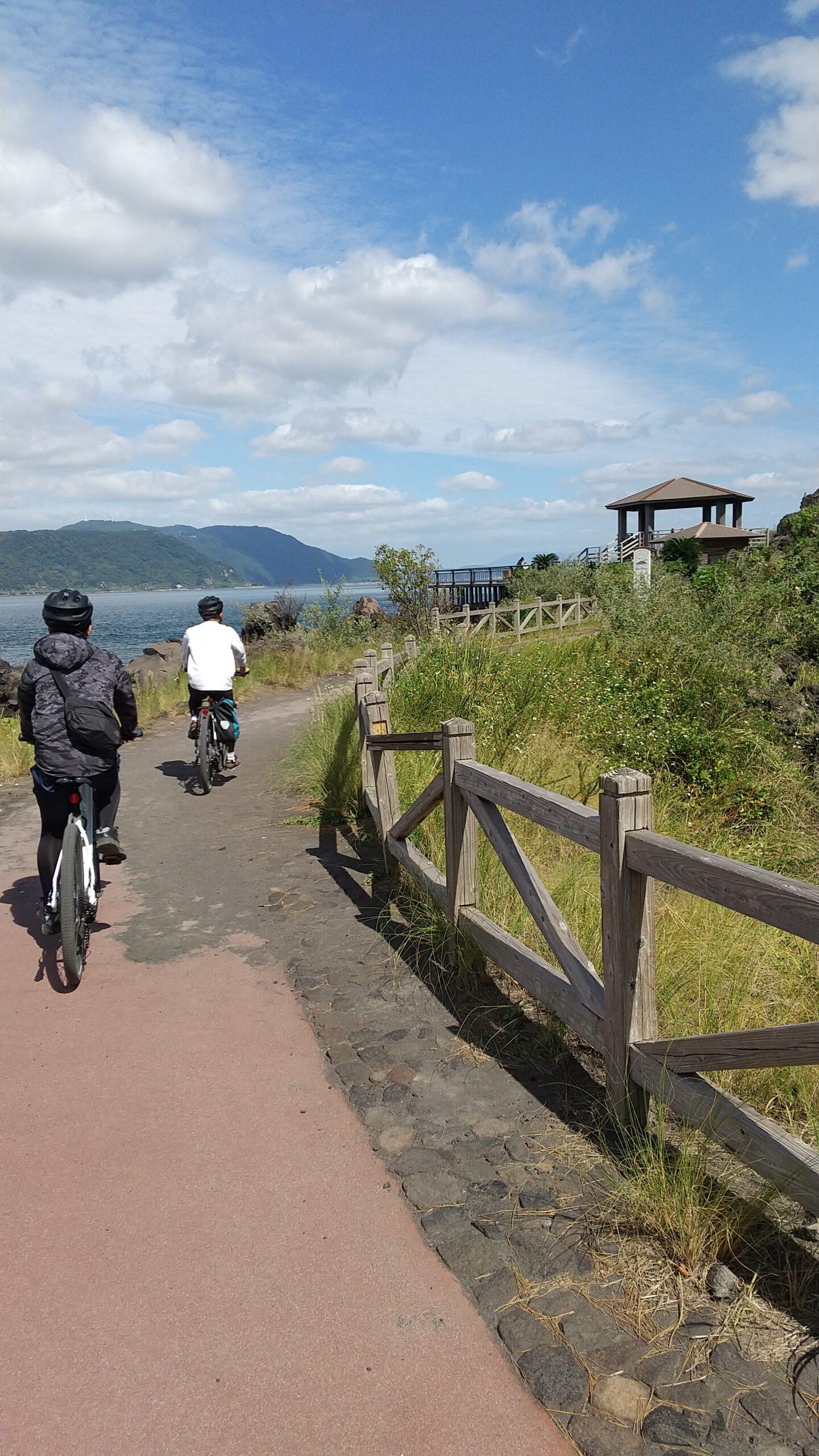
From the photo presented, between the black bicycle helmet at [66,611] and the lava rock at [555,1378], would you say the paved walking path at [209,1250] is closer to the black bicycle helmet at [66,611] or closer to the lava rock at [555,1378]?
the lava rock at [555,1378]

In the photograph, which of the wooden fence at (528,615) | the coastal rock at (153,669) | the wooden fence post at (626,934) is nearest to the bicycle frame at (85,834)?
the wooden fence post at (626,934)

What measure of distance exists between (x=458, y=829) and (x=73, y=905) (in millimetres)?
2168

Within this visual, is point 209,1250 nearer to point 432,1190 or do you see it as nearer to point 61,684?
point 432,1190

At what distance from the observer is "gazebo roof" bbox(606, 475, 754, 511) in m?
48.3

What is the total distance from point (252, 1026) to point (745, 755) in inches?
263

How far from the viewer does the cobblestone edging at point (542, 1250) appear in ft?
7.46

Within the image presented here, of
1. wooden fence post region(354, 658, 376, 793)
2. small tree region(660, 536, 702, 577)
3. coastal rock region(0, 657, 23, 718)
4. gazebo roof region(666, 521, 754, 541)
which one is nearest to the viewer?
wooden fence post region(354, 658, 376, 793)

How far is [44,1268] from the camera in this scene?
2.92 m

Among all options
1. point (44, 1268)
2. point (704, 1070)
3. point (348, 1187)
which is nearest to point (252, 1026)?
point (348, 1187)

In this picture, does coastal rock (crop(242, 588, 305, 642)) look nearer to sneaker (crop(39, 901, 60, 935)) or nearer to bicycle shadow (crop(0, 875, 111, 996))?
bicycle shadow (crop(0, 875, 111, 996))

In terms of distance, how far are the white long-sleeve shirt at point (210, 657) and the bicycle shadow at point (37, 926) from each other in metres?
2.98

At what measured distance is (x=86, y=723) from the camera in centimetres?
517

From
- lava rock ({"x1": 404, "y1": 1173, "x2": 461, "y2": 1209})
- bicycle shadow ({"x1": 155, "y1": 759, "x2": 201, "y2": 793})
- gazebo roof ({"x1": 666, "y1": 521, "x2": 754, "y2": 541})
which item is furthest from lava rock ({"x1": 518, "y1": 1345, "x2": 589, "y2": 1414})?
gazebo roof ({"x1": 666, "y1": 521, "x2": 754, "y2": 541})

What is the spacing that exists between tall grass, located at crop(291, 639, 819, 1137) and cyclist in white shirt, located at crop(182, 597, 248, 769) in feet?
3.79
